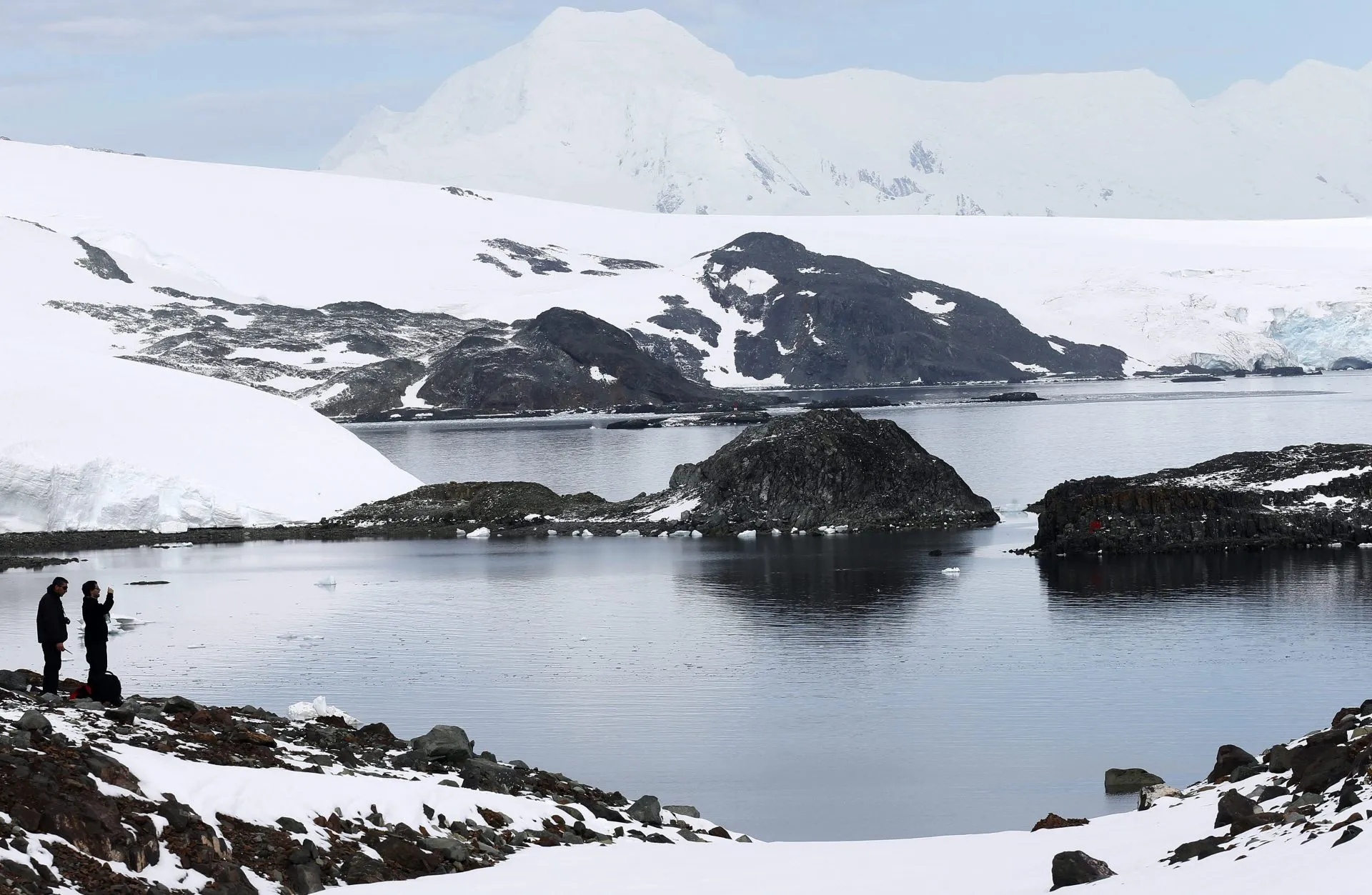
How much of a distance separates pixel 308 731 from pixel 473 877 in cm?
674

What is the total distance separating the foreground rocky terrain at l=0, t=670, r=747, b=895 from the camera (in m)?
13.4

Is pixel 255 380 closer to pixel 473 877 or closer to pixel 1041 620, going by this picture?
pixel 1041 620

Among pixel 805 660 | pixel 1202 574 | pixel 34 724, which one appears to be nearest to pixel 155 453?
pixel 805 660

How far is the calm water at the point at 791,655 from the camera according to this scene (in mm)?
22797

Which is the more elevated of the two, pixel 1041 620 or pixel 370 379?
pixel 370 379

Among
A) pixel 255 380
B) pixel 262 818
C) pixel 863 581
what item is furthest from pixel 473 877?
pixel 255 380

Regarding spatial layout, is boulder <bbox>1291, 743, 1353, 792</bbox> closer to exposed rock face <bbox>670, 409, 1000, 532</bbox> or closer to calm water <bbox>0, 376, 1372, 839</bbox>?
calm water <bbox>0, 376, 1372, 839</bbox>

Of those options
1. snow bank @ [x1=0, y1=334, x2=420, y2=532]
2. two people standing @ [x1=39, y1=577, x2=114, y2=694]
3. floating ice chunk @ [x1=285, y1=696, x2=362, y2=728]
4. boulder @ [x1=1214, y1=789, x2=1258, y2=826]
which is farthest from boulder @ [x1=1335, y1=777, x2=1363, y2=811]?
snow bank @ [x1=0, y1=334, x2=420, y2=532]

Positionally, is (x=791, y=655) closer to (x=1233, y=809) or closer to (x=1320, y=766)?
(x=1320, y=766)

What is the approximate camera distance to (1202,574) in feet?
148

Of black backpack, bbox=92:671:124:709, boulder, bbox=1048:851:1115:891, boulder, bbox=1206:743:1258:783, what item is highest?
black backpack, bbox=92:671:124:709

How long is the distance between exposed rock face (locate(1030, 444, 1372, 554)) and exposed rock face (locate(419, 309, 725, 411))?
119246 millimetres

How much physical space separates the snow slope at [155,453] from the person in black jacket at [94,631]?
143 ft

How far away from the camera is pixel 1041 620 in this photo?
37562mm
